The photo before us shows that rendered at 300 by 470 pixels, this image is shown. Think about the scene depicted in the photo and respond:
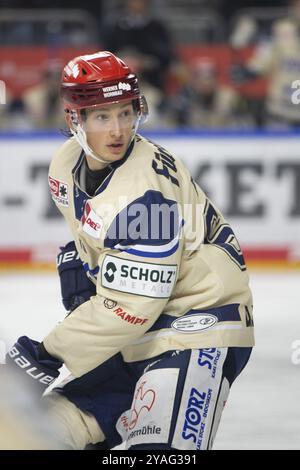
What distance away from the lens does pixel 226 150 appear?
821cm

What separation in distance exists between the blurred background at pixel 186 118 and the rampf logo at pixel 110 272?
8.24ft

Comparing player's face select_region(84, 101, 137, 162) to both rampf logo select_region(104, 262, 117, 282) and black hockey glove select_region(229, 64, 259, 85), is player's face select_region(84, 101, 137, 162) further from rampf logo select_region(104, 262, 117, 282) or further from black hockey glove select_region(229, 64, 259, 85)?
black hockey glove select_region(229, 64, 259, 85)

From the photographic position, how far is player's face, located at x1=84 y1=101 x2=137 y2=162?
3.30m

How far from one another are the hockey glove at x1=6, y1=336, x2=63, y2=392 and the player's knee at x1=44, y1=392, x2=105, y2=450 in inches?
5.1

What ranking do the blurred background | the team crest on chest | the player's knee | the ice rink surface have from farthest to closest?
1. the blurred background
2. the ice rink surface
3. the team crest on chest
4. the player's knee

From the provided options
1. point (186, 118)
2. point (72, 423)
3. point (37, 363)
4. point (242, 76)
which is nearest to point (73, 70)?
point (37, 363)

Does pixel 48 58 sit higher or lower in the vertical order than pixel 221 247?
lower

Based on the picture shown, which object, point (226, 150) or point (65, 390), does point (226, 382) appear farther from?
point (226, 150)

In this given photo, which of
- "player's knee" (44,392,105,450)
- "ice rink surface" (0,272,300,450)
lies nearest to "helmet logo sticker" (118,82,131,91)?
"player's knee" (44,392,105,450)

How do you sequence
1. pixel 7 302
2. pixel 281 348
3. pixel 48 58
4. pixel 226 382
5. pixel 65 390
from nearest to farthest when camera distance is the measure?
pixel 226 382 → pixel 65 390 → pixel 281 348 → pixel 7 302 → pixel 48 58

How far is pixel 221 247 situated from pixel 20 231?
15.9 ft

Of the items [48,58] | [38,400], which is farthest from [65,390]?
[48,58]

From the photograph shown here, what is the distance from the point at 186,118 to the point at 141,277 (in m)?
5.67

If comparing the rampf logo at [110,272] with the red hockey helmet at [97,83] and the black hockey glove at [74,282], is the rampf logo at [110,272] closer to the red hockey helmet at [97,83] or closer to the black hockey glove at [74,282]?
the black hockey glove at [74,282]
